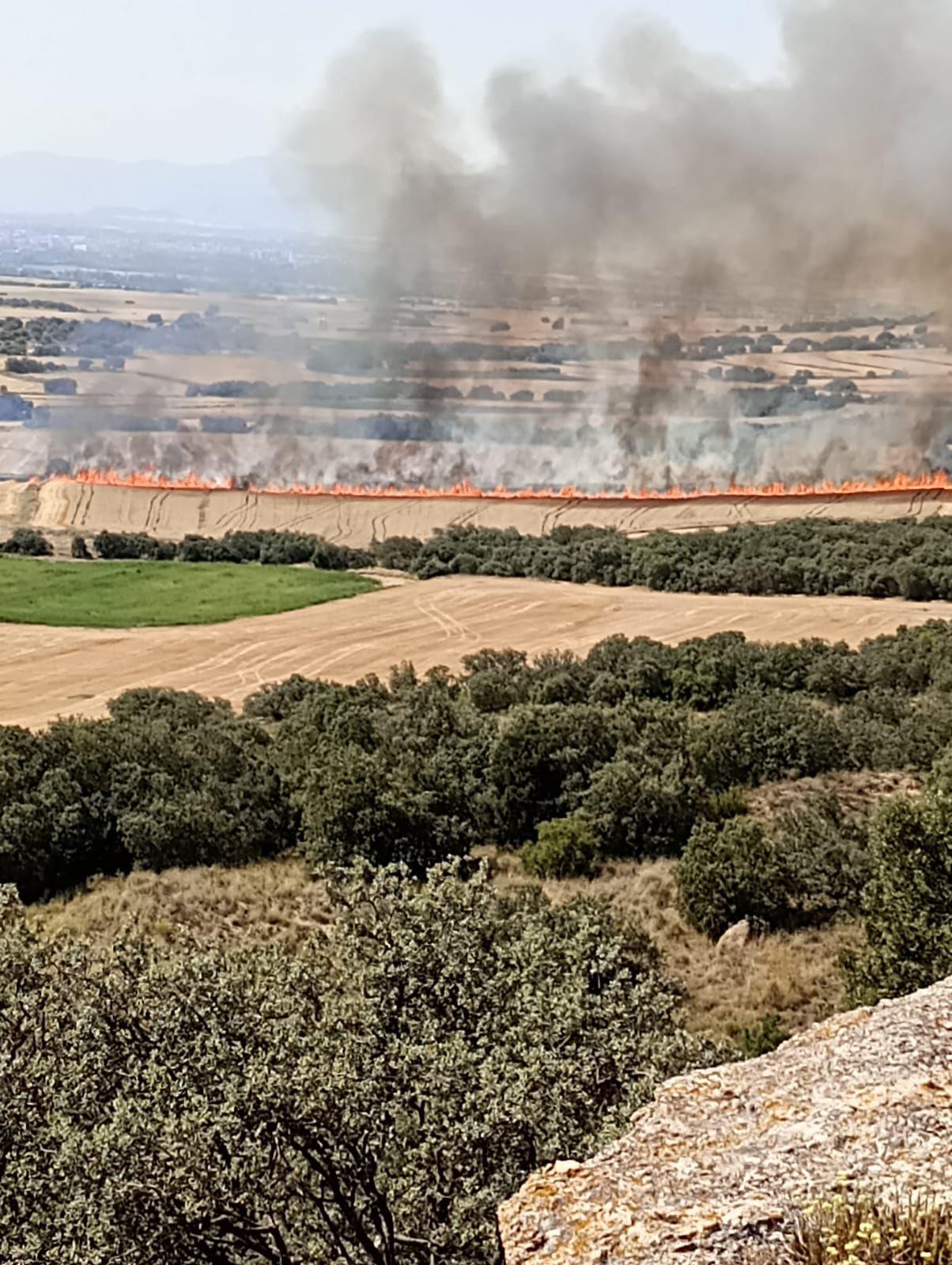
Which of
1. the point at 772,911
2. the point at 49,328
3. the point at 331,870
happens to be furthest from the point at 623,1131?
the point at 49,328

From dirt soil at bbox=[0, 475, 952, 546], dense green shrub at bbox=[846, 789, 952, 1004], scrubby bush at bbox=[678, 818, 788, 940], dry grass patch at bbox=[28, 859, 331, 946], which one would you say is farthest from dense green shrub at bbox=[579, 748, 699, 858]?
dirt soil at bbox=[0, 475, 952, 546]

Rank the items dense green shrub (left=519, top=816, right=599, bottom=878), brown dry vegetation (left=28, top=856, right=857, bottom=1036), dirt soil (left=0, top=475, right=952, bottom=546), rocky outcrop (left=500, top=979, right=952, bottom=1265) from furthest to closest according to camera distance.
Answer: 1. dirt soil (left=0, top=475, right=952, bottom=546)
2. dense green shrub (left=519, top=816, right=599, bottom=878)
3. brown dry vegetation (left=28, top=856, right=857, bottom=1036)
4. rocky outcrop (left=500, top=979, right=952, bottom=1265)

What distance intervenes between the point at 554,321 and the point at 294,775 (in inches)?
1564

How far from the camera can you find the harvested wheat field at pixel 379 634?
2842 cm

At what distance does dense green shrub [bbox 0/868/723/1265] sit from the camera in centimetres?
615

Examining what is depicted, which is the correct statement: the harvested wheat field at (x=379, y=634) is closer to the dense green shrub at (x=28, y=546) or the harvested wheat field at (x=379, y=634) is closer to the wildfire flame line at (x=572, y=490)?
the dense green shrub at (x=28, y=546)

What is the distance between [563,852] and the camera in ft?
52.9

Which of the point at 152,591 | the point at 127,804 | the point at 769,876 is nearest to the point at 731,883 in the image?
the point at 769,876

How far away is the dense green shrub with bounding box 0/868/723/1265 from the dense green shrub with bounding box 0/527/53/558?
36808 mm

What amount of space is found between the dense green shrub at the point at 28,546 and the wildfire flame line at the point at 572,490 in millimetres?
6695

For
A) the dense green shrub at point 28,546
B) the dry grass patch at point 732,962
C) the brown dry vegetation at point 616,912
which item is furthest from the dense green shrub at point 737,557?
the dry grass patch at point 732,962

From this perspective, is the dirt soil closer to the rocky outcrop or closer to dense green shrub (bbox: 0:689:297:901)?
dense green shrub (bbox: 0:689:297:901)

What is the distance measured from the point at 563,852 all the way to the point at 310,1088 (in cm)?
988

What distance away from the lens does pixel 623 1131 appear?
6.48 m
